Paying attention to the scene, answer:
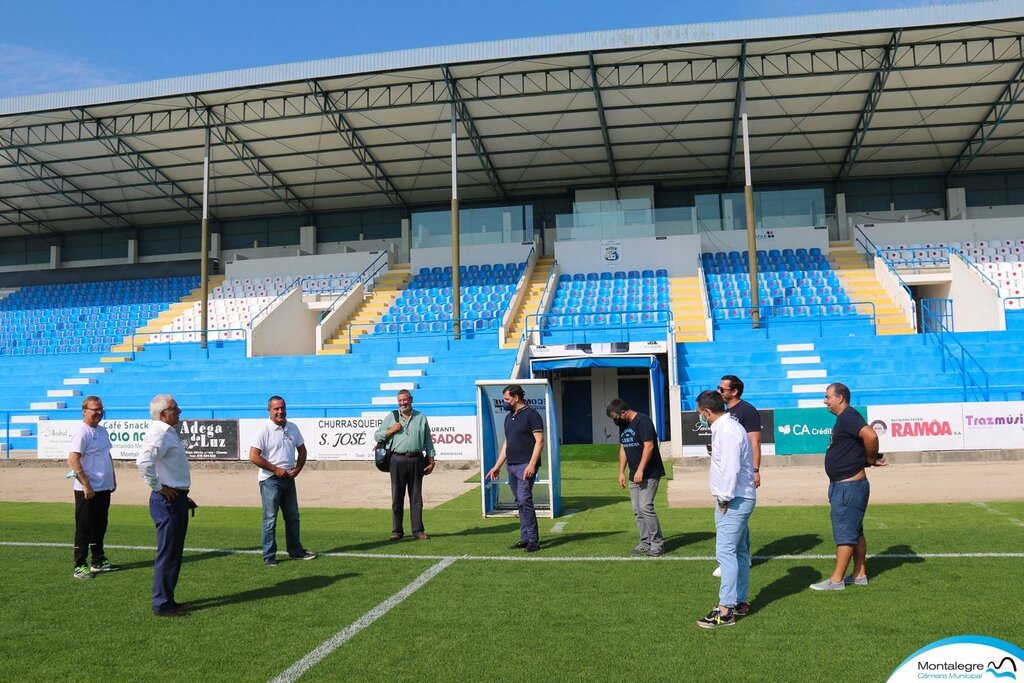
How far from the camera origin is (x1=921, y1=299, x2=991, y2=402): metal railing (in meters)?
19.1

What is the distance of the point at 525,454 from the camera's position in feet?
29.0

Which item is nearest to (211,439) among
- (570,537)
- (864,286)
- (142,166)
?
(570,537)

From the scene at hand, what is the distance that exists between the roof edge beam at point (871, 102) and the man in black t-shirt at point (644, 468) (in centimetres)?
2053

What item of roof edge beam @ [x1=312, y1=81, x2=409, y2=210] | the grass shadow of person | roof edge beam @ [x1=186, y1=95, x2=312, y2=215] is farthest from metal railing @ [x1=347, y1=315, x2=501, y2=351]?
the grass shadow of person

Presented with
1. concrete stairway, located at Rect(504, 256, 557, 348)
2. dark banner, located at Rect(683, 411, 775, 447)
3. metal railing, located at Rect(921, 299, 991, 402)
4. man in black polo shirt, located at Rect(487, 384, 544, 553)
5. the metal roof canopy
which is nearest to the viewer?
man in black polo shirt, located at Rect(487, 384, 544, 553)

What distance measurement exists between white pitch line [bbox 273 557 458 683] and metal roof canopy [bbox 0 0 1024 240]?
65.3 feet

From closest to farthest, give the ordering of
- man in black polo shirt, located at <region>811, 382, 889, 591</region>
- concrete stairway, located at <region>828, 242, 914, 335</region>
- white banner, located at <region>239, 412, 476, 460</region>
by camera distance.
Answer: man in black polo shirt, located at <region>811, 382, 889, 591</region> → white banner, located at <region>239, 412, 476, 460</region> → concrete stairway, located at <region>828, 242, 914, 335</region>

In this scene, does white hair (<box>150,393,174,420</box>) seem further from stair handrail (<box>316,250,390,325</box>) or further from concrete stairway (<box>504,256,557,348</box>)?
stair handrail (<box>316,250,390,325</box>)

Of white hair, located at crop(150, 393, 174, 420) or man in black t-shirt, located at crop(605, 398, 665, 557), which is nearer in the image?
white hair, located at crop(150, 393, 174, 420)

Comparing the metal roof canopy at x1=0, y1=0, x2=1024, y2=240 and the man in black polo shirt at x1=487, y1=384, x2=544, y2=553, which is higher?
the metal roof canopy at x1=0, y1=0, x2=1024, y2=240

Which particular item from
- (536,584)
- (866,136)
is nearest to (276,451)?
(536,584)

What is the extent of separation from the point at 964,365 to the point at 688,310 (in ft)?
30.3

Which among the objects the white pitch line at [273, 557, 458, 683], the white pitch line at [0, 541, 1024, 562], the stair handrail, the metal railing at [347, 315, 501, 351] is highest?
the stair handrail

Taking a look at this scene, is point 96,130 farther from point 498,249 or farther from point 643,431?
point 643,431
